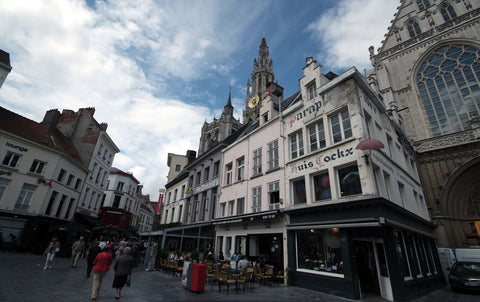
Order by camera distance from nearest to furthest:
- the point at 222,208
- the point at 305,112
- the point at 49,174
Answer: the point at 305,112 → the point at 222,208 → the point at 49,174

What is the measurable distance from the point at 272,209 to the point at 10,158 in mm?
22554

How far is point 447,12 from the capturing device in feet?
75.7

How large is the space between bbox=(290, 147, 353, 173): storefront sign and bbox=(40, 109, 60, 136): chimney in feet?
82.5

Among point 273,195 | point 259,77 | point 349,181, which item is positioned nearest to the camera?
point 349,181

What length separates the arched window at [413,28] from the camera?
24719 millimetres

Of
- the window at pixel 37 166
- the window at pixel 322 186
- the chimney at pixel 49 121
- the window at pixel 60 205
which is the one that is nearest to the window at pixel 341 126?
the window at pixel 322 186

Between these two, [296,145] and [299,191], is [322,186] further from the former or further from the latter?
[296,145]

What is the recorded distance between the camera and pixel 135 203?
153 feet

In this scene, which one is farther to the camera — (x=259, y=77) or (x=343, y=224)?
(x=259, y=77)

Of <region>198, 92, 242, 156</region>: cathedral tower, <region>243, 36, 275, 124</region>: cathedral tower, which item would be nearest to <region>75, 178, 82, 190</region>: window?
<region>198, 92, 242, 156</region>: cathedral tower

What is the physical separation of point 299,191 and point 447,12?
2719 cm

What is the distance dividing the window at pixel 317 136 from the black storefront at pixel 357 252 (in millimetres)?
3393

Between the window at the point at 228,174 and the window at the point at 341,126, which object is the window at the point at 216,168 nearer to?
the window at the point at 228,174

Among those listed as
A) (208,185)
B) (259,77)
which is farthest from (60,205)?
(259,77)
